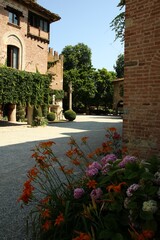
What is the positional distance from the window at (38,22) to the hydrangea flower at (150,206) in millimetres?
20927

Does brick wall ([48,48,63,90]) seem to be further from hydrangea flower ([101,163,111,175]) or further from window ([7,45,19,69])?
hydrangea flower ([101,163,111,175])

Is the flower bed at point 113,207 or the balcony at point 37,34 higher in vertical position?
the balcony at point 37,34

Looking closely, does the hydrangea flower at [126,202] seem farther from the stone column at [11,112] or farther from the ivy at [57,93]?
the ivy at [57,93]

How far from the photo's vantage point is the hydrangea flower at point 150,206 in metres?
2.20

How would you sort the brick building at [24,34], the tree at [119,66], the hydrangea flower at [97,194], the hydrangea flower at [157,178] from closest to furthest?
the hydrangea flower at [157,178] < the hydrangea flower at [97,194] < the brick building at [24,34] < the tree at [119,66]

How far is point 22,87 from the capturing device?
18156 millimetres

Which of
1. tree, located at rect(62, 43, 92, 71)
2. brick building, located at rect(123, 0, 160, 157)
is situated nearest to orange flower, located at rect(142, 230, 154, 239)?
brick building, located at rect(123, 0, 160, 157)

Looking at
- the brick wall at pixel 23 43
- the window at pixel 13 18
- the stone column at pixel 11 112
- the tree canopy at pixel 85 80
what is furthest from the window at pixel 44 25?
the tree canopy at pixel 85 80

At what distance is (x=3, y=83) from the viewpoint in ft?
55.2

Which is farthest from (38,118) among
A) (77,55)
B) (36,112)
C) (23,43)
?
(77,55)

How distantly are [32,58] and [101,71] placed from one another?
30.3 m

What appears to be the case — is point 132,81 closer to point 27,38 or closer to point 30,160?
point 30,160

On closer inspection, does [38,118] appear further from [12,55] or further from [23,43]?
[23,43]

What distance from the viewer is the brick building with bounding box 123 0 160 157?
467 cm
